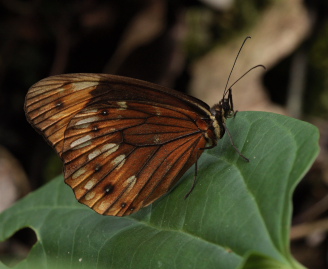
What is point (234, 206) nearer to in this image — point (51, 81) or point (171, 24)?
point (51, 81)

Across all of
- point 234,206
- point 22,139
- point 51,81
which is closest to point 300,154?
point 234,206

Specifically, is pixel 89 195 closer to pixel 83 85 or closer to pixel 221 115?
pixel 83 85

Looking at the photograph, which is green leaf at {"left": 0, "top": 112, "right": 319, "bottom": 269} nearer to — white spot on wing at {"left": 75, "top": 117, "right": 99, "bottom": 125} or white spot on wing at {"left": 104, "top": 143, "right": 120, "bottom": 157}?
white spot on wing at {"left": 104, "top": 143, "right": 120, "bottom": 157}

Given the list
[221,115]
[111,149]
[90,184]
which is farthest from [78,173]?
[221,115]

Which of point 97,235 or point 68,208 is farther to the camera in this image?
point 68,208

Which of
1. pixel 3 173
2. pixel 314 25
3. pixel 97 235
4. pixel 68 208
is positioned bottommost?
pixel 3 173

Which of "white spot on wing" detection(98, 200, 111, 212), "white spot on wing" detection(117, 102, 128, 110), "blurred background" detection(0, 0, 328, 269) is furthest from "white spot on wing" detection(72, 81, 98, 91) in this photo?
"blurred background" detection(0, 0, 328, 269)
